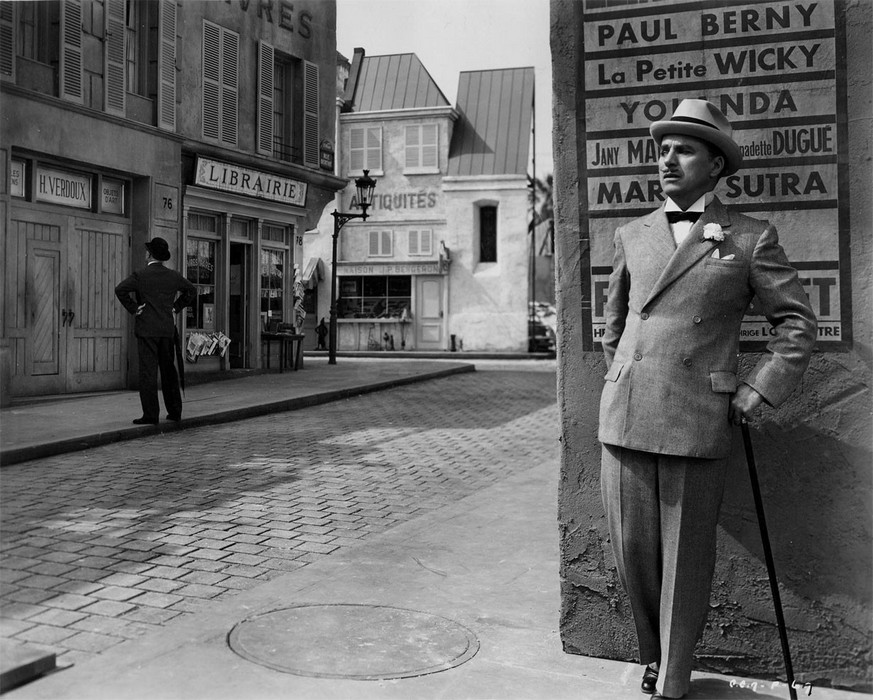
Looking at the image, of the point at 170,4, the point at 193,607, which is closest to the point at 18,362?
the point at 170,4

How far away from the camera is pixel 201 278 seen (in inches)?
650

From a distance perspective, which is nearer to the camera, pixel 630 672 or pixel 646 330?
pixel 646 330

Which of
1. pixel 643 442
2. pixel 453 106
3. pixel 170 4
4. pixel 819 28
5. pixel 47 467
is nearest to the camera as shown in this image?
pixel 643 442

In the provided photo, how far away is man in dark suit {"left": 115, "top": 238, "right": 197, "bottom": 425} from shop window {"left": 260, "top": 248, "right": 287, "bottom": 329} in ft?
27.6

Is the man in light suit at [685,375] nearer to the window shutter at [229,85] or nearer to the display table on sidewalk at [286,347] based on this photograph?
the window shutter at [229,85]

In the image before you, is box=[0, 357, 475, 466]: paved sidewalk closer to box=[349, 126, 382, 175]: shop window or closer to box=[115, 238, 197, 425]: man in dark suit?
box=[115, 238, 197, 425]: man in dark suit

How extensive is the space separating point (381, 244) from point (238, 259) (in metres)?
15.6

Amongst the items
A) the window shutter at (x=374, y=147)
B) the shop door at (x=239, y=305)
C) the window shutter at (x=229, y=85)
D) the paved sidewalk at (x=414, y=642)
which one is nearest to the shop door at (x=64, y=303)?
the window shutter at (x=229, y=85)

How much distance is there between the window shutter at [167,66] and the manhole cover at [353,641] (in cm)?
1236

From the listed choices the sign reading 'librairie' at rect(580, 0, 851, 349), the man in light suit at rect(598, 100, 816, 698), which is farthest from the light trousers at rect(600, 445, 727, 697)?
the sign reading 'librairie' at rect(580, 0, 851, 349)

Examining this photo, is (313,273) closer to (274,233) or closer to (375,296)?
(375,296)

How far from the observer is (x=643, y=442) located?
2904 mm

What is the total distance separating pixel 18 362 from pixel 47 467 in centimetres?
549

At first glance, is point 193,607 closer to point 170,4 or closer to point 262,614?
point 262,614
